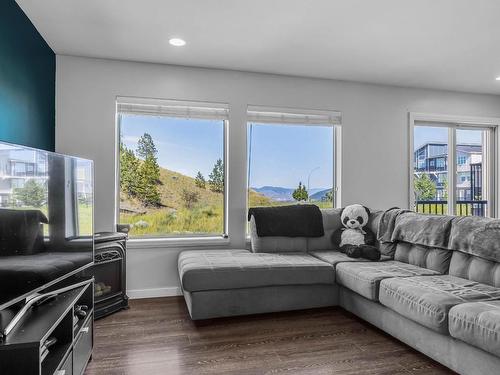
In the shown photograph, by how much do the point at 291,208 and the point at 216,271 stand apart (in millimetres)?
1339

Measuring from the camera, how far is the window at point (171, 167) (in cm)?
387

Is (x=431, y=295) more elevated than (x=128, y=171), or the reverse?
(x=128, y=171)

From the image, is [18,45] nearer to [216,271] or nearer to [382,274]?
[216,271]

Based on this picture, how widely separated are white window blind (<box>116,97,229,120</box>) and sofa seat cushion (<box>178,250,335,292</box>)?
1587mm

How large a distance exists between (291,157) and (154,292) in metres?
2.25

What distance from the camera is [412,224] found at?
133 inches

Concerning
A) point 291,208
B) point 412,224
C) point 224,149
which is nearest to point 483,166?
point 412,224

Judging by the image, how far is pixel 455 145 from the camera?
500 centimetres

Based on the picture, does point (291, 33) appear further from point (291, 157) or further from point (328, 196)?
point (328, 196)

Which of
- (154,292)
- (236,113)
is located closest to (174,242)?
(154,292)

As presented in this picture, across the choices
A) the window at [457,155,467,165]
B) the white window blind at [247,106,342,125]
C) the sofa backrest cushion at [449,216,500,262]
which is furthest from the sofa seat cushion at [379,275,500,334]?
the window at [457,155,467,165]

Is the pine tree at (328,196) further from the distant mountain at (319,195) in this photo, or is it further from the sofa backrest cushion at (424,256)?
the sofa backrest cushion at (424,256)

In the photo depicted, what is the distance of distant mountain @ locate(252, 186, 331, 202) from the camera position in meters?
4.30

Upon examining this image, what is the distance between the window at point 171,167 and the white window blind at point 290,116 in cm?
38
